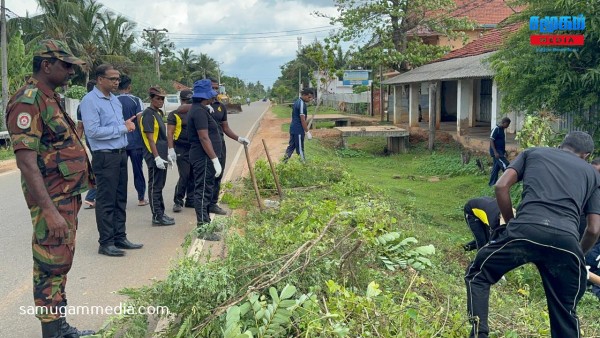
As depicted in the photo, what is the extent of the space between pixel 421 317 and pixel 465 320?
0.35 m

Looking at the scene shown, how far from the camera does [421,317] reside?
3.84 meters

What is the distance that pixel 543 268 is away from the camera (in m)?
3.78

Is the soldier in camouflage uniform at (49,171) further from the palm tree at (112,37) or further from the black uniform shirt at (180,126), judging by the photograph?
the palm tree at (112,37)

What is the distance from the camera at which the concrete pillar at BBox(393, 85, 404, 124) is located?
25797 mm

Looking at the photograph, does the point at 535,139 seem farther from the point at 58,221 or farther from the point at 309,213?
the point at 58,221

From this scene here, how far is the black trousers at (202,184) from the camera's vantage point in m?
6.67

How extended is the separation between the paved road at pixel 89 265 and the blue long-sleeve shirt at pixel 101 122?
3.99 feet

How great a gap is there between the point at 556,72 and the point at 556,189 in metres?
5.90

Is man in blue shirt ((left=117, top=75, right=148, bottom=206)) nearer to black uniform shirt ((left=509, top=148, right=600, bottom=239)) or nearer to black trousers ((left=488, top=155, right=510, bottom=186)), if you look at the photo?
black uniform shirt ((left=509, top=148, right=600, bottom=239))

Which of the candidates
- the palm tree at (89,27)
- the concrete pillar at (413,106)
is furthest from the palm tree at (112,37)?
the concrete pillar at (413,106)

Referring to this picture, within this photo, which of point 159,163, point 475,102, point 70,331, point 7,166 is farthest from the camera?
point 475,102

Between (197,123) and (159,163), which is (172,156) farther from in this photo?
(197,123)

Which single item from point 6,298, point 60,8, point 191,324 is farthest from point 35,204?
point 60,8

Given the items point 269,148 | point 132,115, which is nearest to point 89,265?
point 132,115
